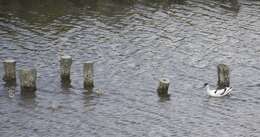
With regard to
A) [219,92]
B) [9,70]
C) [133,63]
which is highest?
[9,70]

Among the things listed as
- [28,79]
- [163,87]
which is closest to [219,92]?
[163,87]

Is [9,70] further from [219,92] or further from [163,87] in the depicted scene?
[219,92]

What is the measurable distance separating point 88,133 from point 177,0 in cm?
2850

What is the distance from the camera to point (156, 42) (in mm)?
42031

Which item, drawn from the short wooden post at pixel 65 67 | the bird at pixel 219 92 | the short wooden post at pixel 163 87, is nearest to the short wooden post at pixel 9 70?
the short wooden post at pixel 65 67

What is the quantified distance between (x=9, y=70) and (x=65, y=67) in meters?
3.23

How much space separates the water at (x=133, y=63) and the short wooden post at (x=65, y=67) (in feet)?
1.76

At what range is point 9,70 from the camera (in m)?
32.7

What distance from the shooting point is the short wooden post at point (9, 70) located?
1276 inches

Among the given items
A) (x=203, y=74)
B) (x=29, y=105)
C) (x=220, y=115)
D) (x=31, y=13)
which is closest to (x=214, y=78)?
(x=203, y=74)

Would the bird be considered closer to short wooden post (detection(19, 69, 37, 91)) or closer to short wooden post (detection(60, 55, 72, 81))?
short wooden post (detection(60, 55, 72, 81))

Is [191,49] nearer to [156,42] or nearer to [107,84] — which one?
[156,42]

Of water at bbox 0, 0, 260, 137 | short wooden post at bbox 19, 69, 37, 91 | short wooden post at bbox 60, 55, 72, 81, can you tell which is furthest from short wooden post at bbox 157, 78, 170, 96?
short wooden post at bbox 19, 69, 37, 91

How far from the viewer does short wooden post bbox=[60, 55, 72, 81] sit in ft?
107
